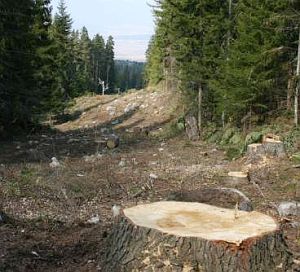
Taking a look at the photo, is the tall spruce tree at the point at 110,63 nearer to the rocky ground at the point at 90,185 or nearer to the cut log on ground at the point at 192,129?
the cut log on ground at the point at 192,129

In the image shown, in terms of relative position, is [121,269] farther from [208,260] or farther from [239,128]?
[239,128]

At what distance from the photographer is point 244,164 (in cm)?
1558

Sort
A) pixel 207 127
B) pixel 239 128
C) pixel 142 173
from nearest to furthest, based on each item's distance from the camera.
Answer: pixel 142 173 → pixel 239 128 → pixel 207 127

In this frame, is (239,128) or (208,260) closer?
(208,260)

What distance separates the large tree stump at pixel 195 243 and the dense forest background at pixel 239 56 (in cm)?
1331

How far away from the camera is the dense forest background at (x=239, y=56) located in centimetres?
1934

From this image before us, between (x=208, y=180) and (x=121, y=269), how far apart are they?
26.9 ft

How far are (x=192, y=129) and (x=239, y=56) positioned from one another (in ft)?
16.7

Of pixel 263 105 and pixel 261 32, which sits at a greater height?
pixel 261 32

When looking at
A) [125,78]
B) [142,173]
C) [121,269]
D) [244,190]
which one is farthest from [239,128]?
[125,78]

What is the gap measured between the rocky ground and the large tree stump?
0.92 meters

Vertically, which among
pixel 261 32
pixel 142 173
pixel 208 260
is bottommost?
pixel 142 173

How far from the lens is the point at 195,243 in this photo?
493cm

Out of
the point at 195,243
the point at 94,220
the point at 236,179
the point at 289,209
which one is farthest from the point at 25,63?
the point at 195,243
